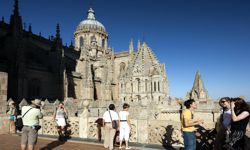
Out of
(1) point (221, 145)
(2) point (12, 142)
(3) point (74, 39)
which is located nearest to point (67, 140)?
(2) point (12, 142)

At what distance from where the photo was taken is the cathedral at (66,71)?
2536 cm

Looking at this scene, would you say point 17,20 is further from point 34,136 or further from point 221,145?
point 221,145

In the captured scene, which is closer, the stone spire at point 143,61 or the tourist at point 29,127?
the tourist at point 29,127

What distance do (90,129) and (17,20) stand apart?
23483 mm

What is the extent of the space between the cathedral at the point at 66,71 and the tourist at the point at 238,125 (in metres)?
24.4

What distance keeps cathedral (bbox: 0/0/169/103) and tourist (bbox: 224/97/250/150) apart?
80.1ft

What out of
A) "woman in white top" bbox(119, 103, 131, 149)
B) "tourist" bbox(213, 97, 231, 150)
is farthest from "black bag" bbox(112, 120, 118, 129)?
"tourist" bbox(213, 97, 231, 150)

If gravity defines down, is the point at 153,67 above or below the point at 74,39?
below

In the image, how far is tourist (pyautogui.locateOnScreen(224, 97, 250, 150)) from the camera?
438cm

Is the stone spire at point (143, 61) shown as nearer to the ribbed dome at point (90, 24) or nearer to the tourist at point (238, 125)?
the ribbed dome at point (90, 24)

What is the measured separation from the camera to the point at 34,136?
5.54 metres

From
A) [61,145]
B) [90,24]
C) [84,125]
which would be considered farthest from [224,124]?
[90,24]

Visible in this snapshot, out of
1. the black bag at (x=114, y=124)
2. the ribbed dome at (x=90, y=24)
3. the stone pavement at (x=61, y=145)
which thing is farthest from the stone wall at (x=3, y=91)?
the ribbed dome at (x=90, y=24)

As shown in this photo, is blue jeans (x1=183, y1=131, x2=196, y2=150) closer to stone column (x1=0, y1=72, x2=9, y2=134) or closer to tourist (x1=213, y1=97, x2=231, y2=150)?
tourist (x1=213, y1=97, x2=231, y2=150)
